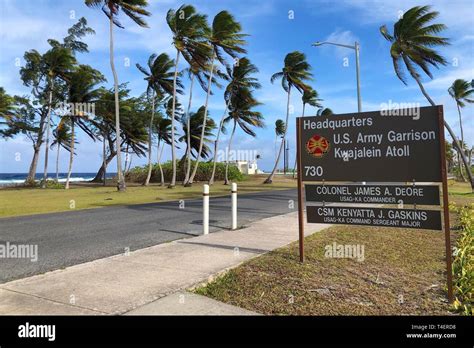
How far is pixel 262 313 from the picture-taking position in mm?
4305

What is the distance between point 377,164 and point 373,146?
287 millimetres

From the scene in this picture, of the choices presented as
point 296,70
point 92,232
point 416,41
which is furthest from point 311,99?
point 92,232

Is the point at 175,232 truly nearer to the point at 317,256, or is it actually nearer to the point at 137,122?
the point at 317,256

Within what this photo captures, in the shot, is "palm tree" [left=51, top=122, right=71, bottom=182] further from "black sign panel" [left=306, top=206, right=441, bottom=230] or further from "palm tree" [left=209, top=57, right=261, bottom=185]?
"black sign panel" [left=306, top=206, right=441, bottom=230]

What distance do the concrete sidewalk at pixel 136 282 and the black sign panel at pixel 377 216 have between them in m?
1.40

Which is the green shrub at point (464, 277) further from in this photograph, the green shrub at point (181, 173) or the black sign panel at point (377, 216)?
the green shrub at point (181, 173)

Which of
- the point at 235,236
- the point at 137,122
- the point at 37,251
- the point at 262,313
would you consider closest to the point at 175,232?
the point at 235,236

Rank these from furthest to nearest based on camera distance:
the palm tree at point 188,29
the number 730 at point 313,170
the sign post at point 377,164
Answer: the palm tree at point 188,29 → the number 730 at point 313,170 → the sign post at point 377,164

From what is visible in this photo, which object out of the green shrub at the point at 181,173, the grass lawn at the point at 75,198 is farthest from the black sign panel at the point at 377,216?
the green shrub at the point at 181,173

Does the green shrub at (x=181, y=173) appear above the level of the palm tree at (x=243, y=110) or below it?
below

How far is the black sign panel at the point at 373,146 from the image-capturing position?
5453 millimetres

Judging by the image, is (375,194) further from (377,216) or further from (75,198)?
(75,198)

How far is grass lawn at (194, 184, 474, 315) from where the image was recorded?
4512mm

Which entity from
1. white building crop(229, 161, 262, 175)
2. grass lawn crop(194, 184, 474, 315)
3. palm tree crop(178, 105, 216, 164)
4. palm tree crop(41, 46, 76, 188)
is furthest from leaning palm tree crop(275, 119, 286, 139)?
grass lawn crop(194, 184, 474, 315)
